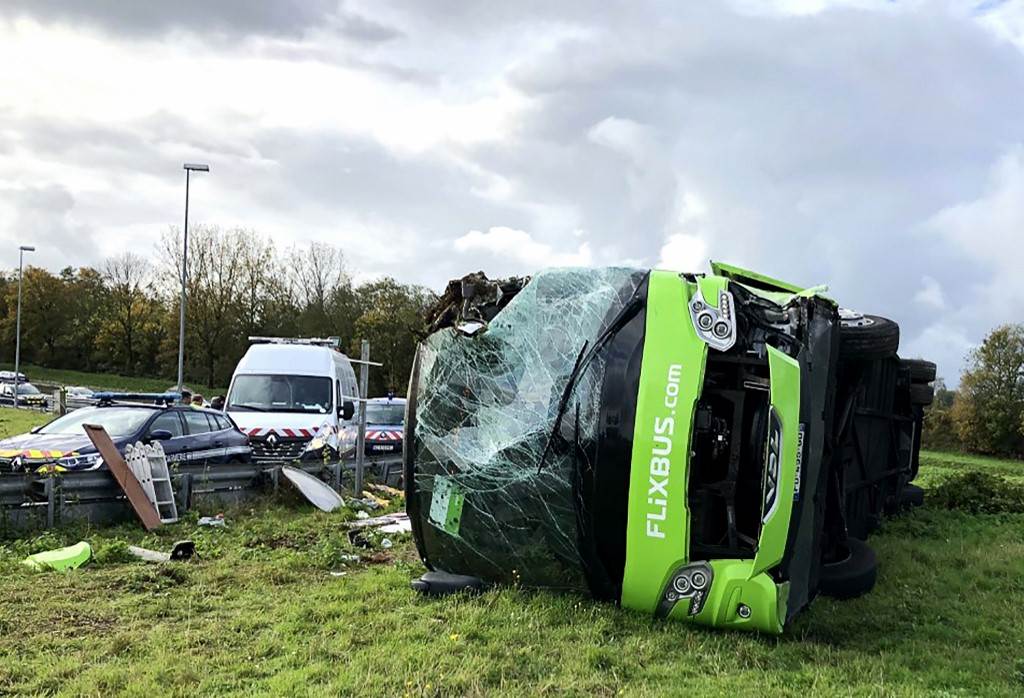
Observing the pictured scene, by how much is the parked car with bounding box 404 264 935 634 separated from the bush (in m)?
5.49

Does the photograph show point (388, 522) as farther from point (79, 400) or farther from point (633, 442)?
point (79, 400)

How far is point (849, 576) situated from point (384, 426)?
13013mm

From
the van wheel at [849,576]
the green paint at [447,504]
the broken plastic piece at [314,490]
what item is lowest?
the broken plastic piece at [314,490]

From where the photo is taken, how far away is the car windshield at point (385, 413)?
18.1 metres

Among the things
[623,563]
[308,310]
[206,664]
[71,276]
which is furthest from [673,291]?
[71,276]

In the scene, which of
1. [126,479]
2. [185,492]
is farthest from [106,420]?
[126,479]

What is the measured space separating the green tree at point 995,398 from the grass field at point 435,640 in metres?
41.2

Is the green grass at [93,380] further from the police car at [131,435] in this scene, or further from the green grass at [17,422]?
the police car at [131,435]

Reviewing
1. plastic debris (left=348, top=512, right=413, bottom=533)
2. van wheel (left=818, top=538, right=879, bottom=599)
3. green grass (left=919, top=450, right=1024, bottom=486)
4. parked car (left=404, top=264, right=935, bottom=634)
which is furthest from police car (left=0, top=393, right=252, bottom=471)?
green grass (left=919, top=450, right=1024, bottom=486)

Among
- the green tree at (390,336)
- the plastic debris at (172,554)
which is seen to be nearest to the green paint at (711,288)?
the plastic debris at (172,554)

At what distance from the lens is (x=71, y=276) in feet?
225

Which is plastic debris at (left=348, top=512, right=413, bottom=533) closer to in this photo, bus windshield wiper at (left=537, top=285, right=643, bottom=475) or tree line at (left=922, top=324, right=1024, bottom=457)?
bus windshield wiper at (left=537, top=285, right=643, bottom=475)

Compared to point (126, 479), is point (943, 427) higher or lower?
lower

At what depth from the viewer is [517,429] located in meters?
5.00
